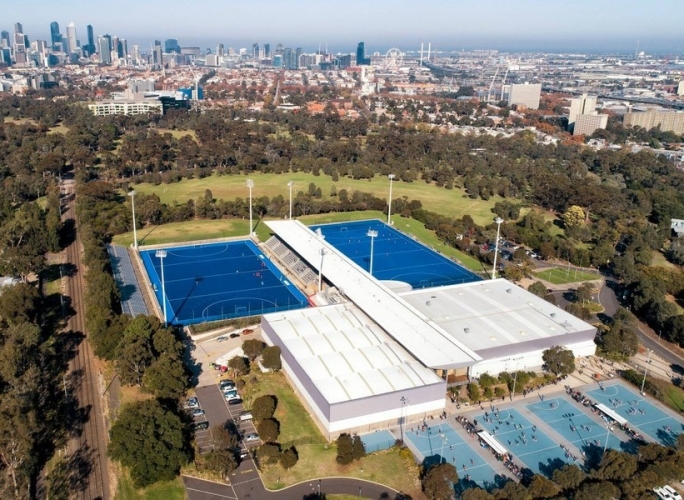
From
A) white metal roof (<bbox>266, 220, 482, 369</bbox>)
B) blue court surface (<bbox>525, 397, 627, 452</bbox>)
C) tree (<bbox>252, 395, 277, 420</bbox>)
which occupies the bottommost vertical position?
blue court surface (<bbox>525, 397, 627, 452</bbox>)

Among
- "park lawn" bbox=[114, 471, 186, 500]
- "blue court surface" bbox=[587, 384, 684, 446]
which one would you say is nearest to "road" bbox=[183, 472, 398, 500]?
"park lawn" bbox=[114, 471, 186, 500]

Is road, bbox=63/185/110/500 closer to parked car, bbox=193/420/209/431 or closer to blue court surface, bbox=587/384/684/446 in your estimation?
parked car, bbox=193/420/209/431

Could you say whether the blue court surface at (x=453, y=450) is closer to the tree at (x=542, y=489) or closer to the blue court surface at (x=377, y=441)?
the blue court surface at (x=377, y=441)

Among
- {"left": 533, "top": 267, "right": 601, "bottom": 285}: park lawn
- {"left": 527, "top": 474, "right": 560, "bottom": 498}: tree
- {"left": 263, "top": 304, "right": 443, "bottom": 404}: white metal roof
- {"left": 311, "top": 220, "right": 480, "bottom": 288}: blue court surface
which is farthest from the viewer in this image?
{"left": 533, "top": 267, "right": 601, "bottom": 285}: park lawn

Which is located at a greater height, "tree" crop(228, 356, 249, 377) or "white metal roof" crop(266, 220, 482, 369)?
"white metal roof" crop(266, 220, 482, 369)

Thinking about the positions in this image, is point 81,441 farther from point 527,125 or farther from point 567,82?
point 567,82
